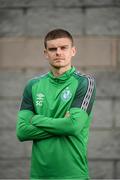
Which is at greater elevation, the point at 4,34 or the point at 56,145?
the point at 4,34

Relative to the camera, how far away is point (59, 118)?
3961 millimetres

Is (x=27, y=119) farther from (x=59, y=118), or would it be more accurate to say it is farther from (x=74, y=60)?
(x=74, y=60)

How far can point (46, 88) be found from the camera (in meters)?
4.05

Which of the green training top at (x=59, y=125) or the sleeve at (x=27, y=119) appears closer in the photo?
the green training top at (x=59, y=125)

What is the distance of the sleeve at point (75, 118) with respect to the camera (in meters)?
3.91

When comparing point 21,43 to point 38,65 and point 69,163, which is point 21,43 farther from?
point 69,163

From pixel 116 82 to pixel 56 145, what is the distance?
2110 mm

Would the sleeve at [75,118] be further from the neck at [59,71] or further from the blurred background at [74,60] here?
the blurred background at [74,60]

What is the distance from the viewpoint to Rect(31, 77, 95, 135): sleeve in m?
3.91

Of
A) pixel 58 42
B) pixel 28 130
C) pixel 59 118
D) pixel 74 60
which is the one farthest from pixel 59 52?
pixel 74 60

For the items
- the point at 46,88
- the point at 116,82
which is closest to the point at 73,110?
the point at 46,88

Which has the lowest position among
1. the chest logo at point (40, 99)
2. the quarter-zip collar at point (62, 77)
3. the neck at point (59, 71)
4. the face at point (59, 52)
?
the chest logo at point (40, 99)

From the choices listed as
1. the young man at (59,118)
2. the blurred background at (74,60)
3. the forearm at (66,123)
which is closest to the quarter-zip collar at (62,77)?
the young man at (59,118)

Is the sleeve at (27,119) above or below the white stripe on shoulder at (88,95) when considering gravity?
below
